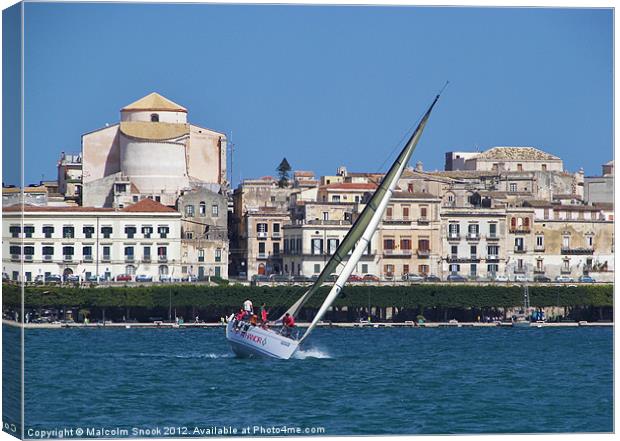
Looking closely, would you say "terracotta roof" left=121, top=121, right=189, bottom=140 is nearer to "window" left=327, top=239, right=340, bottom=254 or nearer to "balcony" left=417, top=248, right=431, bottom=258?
"window" left=327, top=239, right=340, bottom=254

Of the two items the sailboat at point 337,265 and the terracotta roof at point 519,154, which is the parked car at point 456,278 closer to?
the terracotta roof at point 519,154

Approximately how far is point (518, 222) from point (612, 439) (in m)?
48.9

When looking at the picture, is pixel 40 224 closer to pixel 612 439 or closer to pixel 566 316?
pixel 566 316

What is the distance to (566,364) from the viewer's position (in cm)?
4159

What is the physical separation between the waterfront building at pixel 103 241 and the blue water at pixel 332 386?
13637 mm

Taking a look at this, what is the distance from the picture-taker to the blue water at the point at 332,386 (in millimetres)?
27453

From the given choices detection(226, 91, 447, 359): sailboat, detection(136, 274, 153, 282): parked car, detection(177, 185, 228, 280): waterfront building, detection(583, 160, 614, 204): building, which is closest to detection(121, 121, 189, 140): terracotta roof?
detection(177, 185, 228, 280): waterfront building

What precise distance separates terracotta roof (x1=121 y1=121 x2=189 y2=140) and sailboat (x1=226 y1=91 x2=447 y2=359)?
32579mm

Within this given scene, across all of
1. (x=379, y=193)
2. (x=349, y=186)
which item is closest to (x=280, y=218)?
(x=349, y=186)

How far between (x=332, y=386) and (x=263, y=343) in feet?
17.0

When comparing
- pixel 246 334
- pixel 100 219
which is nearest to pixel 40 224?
pixel 100 219

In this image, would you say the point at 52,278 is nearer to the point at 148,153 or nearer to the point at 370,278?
the point at 370,278

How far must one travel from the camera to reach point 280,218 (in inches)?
2906

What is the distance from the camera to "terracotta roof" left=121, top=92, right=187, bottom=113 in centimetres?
7356
